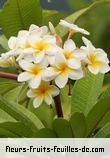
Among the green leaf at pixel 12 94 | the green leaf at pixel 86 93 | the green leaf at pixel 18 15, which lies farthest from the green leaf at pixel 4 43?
the green leaf at pixel 86 93

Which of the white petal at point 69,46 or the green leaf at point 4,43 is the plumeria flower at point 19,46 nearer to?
the white petal at point 69,46

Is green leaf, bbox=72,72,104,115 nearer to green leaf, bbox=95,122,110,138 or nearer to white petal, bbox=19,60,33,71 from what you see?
green leaf, bbox=95,122,110,138

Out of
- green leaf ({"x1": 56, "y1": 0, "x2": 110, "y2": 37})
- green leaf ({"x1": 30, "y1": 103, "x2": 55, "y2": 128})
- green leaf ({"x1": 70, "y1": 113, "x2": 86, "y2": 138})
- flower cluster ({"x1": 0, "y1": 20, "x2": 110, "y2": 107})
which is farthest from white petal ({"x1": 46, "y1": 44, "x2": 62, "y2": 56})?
green leaf ({"x1": 56, "y1": 0, "x2": 110, "y2": 37})

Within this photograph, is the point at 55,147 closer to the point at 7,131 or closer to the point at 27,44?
the point at 7,131

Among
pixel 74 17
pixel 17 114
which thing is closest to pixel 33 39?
pixel 17 114

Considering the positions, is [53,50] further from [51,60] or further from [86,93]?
[86,93]

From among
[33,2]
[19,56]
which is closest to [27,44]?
[19,56]
